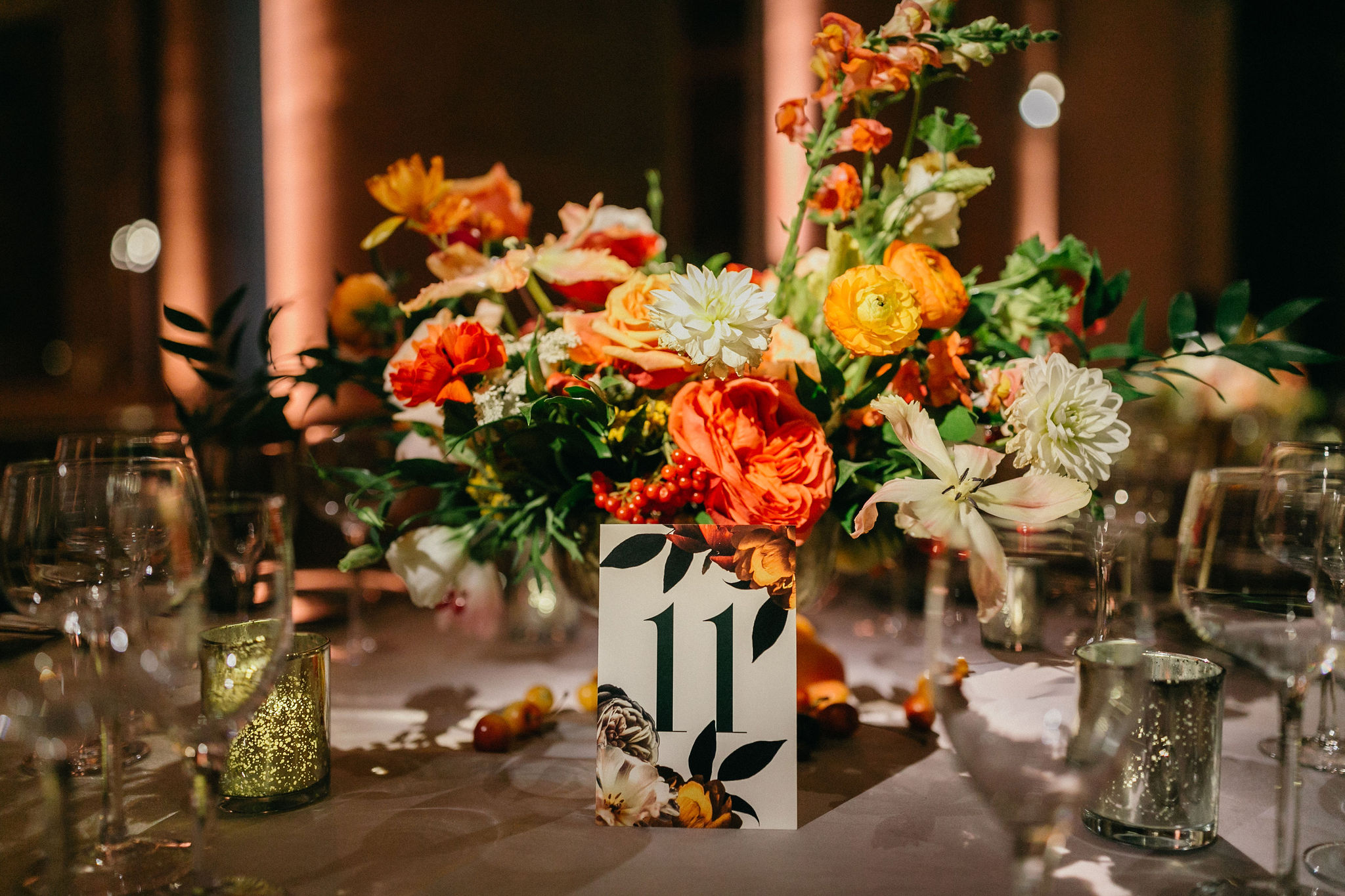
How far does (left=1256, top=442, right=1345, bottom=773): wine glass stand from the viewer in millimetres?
707

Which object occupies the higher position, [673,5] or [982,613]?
[673,5]

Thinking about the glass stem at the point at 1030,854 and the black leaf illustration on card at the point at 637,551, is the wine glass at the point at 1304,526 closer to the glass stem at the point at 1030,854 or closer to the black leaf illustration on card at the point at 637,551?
the glass stem at the point at 1030,854

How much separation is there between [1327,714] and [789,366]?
64 centimetres

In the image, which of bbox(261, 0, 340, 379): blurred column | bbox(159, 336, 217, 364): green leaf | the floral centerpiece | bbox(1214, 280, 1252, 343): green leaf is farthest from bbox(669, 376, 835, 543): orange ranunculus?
bbox(261, 0, 340, 379): blurred column

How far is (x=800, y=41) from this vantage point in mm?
2588

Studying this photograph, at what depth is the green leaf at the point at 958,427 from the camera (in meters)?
0.75

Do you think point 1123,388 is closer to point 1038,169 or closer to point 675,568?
point 675,568

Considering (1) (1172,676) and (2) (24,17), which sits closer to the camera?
(1) (1172,676)

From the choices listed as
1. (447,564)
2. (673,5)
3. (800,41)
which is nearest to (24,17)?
(673,5)

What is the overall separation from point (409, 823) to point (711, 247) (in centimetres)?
440

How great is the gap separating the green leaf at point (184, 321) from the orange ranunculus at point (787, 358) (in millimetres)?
625

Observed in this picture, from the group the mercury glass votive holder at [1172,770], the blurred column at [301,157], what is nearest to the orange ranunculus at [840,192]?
the mercury glass votive holder at [1172,770]

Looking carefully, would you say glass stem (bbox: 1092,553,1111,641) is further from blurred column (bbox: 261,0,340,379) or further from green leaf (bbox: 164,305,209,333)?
blurred column (bbox: 261,0,340,379)

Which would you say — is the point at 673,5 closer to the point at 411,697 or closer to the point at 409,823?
the point at 411,697
